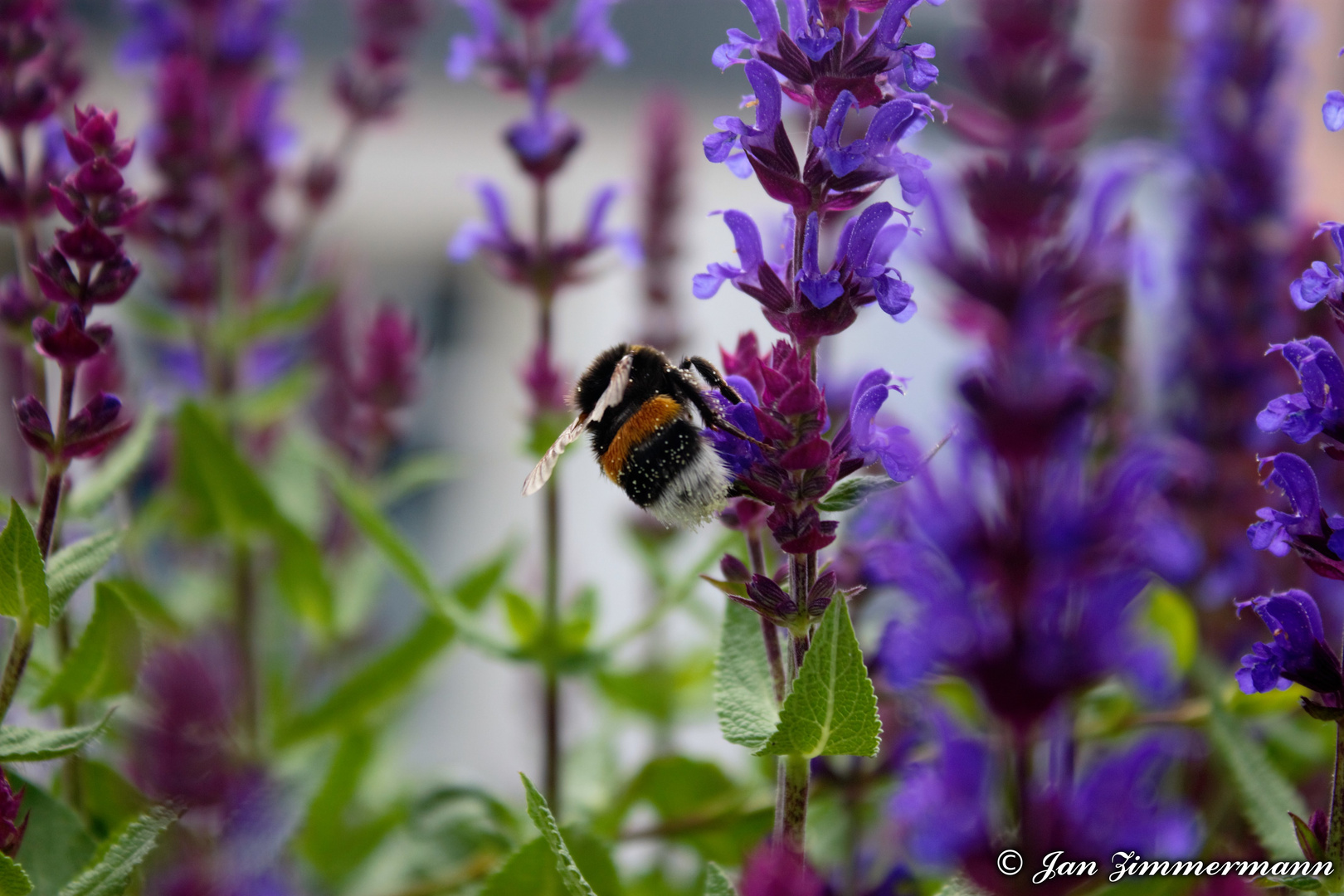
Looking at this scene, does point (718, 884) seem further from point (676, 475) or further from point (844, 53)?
point (844, 53)

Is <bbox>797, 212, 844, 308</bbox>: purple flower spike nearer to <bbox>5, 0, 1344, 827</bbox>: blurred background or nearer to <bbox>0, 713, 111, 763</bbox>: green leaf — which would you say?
<bbox>0, 713, 111, 763</bbox>: green leaf

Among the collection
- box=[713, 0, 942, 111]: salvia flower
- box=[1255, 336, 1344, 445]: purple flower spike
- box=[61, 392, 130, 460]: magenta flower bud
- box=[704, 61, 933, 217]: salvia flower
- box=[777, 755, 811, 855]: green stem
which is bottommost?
box=[777, 755, 811, 855]: green stem

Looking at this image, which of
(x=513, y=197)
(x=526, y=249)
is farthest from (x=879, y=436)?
(x=513, y=197)

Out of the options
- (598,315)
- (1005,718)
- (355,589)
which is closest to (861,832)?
(1005,718)

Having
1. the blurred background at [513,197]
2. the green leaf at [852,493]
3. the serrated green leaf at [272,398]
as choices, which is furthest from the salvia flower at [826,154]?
the blurred background at [513,197]

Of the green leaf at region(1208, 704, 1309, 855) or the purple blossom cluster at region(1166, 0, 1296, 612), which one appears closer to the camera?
the green leaf at region(1208, 704, 1309, 855)

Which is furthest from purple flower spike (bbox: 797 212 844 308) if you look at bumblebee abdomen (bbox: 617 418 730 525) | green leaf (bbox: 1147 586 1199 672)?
green leaf (bbox: 1147 586 1199 672)
